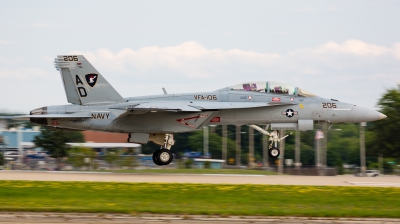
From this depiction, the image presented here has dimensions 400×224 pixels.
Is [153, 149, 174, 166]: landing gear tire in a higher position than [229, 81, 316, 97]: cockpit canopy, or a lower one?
lower

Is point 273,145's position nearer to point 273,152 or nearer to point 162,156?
point 273,152

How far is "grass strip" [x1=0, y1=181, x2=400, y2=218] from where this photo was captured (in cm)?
1455

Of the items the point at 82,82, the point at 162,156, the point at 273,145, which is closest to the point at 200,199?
the point at 162,156

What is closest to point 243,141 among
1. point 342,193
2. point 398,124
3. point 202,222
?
point 398,124

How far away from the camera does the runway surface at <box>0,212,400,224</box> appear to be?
42.5 feet

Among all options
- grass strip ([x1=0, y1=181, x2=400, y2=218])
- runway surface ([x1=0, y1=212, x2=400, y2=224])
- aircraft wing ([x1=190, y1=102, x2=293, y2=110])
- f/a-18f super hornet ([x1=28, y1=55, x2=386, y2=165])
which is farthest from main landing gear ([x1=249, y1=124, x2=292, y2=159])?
runway surface ([x1=0, y1=212, x2=400, y2=224])

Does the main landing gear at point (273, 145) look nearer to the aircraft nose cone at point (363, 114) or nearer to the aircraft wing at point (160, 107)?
the aircraft nose cone at point (363, 114)

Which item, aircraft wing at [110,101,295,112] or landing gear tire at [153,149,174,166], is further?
landing gear tire at [153,149,174,166]

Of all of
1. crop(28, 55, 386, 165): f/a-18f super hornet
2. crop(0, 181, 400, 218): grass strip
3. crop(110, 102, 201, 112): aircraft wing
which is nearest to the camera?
crop(0, 181, 400, 218): grass strip

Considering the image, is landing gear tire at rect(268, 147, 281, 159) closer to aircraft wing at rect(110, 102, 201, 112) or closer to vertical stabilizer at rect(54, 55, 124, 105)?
aircraft wing at rect(110, 102, 201, 112)

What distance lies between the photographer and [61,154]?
147 ft

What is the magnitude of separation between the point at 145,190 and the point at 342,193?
5.71 meters

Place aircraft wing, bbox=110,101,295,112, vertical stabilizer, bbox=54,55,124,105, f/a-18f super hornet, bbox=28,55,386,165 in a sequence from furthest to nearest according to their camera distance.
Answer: vertical stabilizer, bbox=54,55,124,105, f/a-18f super hornet, bbox=28,55,386,165, aircraft wing, bbox=110,101,295,112

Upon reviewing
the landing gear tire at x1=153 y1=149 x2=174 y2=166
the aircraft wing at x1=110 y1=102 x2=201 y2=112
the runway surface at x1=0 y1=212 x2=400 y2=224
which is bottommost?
the runway surface at x1=0 y1=212 x2=400 y2=224
